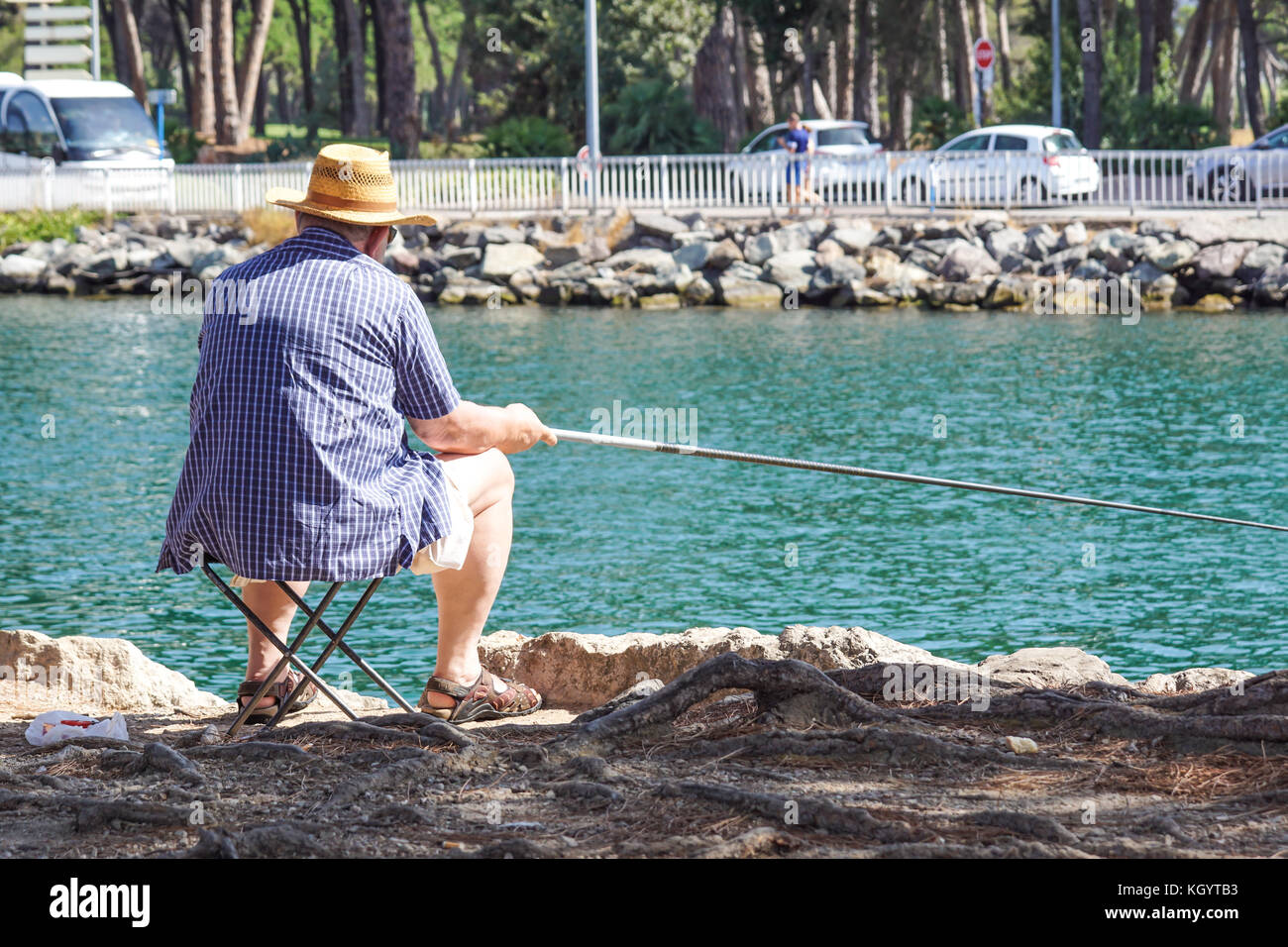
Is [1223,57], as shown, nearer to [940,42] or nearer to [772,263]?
[940,42]

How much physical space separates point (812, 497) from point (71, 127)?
2633 cm

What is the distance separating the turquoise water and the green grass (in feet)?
34.4

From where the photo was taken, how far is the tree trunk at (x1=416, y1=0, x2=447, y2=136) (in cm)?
6292

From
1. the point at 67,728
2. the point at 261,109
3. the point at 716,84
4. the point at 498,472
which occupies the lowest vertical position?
the point at 67,728

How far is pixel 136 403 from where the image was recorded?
1688cm

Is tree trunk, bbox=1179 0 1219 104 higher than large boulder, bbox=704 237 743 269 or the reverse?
higher

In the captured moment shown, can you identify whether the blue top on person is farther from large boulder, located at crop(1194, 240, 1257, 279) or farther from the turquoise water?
the turquoise water

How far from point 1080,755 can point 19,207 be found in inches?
1247

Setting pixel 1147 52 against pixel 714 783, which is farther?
pixel 1147 52

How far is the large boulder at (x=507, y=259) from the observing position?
27.7 m

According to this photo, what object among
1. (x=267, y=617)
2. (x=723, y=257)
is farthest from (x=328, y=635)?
(x=723, y=257)

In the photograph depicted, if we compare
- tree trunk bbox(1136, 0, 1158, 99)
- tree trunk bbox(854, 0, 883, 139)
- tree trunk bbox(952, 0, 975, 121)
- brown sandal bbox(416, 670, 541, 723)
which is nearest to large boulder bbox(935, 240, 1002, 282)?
tree trunk bbox(1136, 0, 1158, 99)

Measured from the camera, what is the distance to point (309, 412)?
15.5 ft

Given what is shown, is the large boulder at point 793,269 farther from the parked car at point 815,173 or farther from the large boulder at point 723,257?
the parked car at point 815,173
